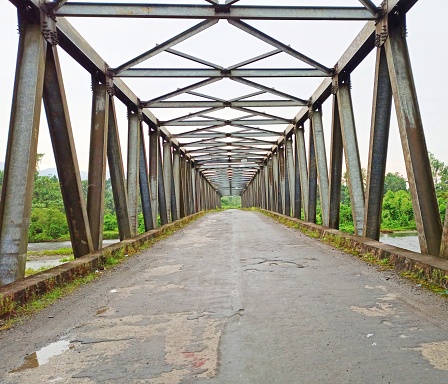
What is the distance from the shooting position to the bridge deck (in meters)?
2.30

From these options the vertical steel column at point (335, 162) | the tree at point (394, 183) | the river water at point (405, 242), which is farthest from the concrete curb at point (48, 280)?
the tree at point (394, 183)

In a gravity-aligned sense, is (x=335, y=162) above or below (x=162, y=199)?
above

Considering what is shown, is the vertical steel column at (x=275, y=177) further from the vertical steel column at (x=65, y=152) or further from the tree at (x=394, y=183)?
the tree at (x=394, y=183)

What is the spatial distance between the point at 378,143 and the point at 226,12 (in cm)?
328

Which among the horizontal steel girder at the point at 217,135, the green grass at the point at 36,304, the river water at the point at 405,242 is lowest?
the river water at the point at 405,242

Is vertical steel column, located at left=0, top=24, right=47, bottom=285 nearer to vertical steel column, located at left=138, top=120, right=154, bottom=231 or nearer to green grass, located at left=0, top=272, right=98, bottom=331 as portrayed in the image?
green grass, located at left=0, top=272, right=98, bottom=331

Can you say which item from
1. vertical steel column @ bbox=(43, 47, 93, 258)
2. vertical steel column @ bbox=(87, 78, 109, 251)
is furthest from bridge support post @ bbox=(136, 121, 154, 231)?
vertical steel column @ bbox=(43, 47, 93, 258)

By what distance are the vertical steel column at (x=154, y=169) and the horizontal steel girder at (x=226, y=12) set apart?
670cm

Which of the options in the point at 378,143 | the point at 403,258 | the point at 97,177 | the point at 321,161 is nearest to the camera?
the point at 403,258

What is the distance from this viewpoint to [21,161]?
4.68 meters

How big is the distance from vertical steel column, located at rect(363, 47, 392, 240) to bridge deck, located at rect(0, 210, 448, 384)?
1.94 m

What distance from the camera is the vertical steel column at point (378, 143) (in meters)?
6.22

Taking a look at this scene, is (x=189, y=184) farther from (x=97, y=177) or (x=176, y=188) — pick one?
(x=97, y=177)

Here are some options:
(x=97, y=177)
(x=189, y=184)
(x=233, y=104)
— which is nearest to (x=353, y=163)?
(x=97, y=177)
